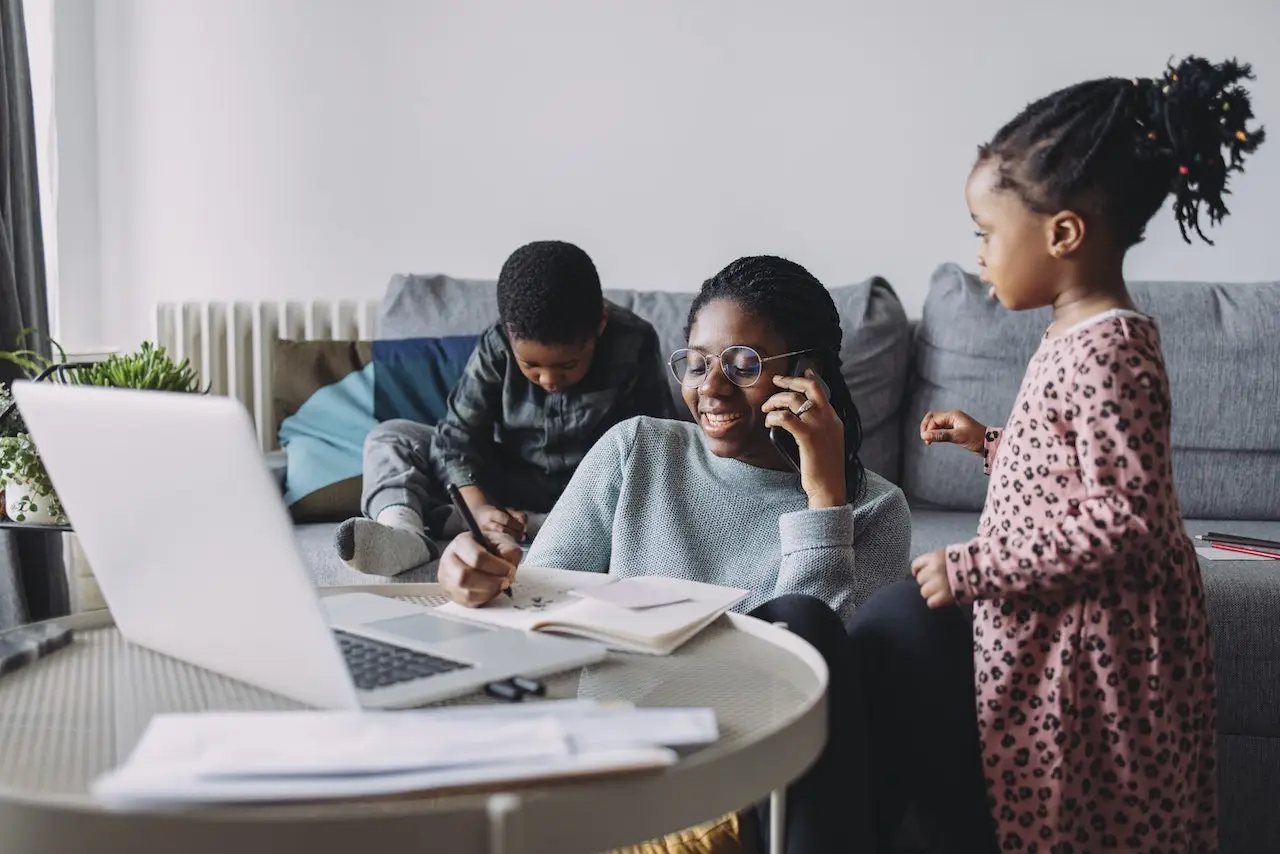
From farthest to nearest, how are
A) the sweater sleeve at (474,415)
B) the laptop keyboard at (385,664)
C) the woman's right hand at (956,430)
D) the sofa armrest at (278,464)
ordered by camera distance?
the sofa armrest at (278,464) → the sweater sleeve at (474,415) → the woman's right hand at (956,430) → the laptop keyboard at (385,664)

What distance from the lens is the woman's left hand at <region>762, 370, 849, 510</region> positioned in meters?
1.34

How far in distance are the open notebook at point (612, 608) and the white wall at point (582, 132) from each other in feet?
6.07

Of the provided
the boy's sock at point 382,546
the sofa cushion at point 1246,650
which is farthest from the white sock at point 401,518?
the sofa cushion at point 1246,650

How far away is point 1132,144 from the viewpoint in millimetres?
1161

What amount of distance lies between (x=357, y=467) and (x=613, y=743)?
1685mm

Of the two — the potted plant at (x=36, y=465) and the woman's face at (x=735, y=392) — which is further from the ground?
the woman's face at (x=735, y=392)

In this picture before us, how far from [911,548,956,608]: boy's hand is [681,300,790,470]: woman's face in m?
0.38

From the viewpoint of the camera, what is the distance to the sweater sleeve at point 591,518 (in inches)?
58.3

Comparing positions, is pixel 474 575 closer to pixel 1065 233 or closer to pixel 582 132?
pixel 1065 233

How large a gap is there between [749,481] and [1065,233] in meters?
0.48

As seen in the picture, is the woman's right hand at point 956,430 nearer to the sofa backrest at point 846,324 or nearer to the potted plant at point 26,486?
the sofa backrest at point 846,324

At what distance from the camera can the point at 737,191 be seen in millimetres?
2953

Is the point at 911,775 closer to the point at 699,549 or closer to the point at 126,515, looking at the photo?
the point at 699,549

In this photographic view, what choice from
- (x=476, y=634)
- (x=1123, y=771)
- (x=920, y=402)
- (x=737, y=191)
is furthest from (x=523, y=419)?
(x=1123, y=771)
